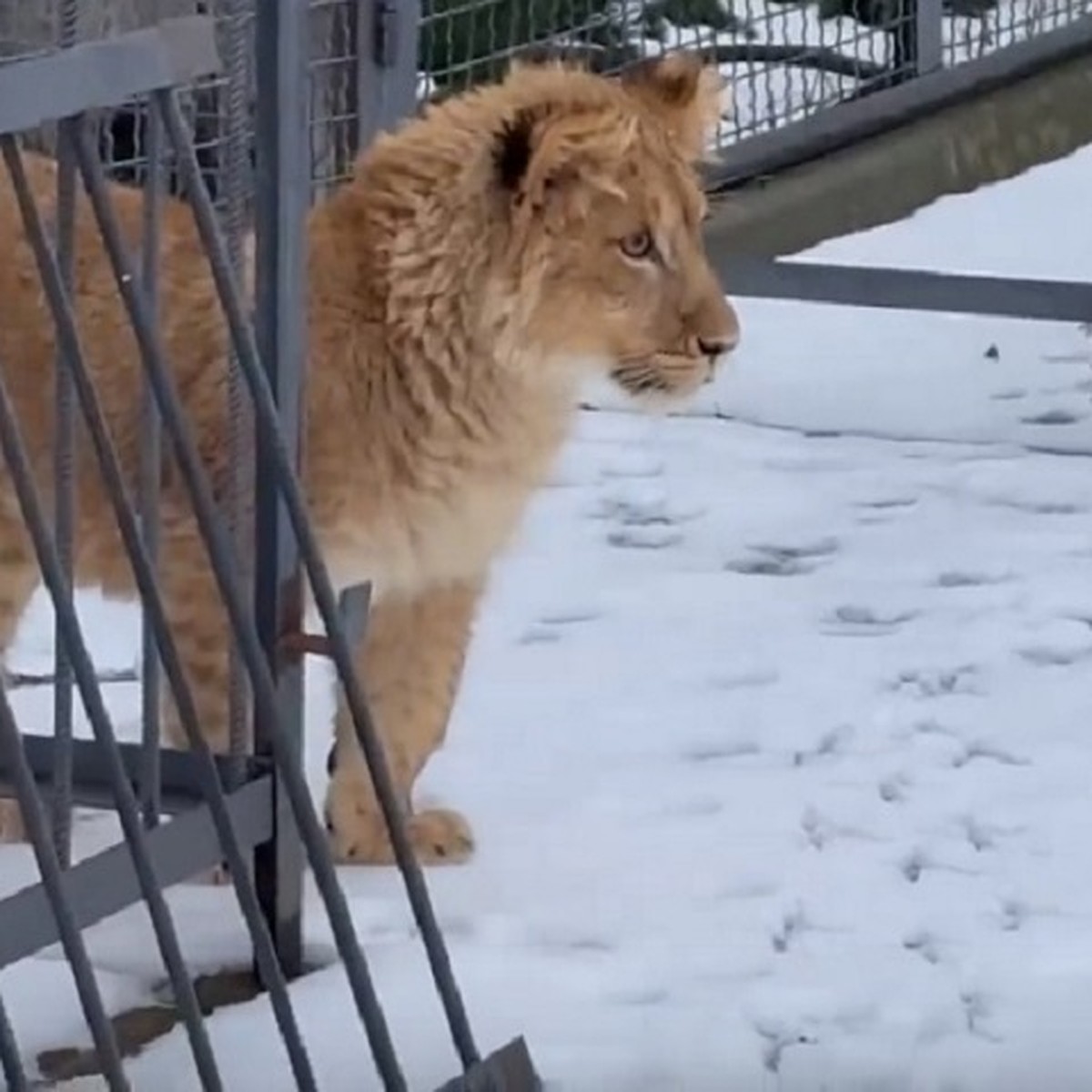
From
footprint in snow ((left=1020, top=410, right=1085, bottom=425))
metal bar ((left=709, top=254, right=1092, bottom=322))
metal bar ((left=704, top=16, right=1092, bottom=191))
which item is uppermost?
metal bar ((left=704, top=16, right=1092, bottom=191))

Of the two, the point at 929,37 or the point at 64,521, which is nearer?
the point at 64,521

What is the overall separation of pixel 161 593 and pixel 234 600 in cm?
30

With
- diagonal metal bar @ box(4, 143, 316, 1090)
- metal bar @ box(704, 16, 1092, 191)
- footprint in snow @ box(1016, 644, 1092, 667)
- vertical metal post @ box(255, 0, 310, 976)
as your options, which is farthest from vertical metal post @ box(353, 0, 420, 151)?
diagonal metal bar @ box(4, 143, 316, 1090)

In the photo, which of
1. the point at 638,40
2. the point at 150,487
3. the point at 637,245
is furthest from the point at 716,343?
the point at 638,40

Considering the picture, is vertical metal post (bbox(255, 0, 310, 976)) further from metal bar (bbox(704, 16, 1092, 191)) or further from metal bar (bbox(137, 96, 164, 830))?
metal bar (bbox(704, 16, 1092, 191))

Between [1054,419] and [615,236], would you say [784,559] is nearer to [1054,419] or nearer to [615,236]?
[1054,419]

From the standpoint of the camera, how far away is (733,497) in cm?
600

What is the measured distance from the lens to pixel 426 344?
13.3 feet

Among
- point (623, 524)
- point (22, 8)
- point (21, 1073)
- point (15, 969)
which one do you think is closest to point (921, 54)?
point (623, 524)

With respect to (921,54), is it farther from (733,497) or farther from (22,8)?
(22,8)

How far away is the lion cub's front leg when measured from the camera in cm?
414

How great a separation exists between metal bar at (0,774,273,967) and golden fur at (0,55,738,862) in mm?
273

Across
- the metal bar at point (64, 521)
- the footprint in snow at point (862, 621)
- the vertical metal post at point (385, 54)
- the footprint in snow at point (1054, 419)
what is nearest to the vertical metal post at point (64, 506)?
the metal bar at point (64, 521)

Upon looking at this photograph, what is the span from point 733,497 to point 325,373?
211 centimetres
